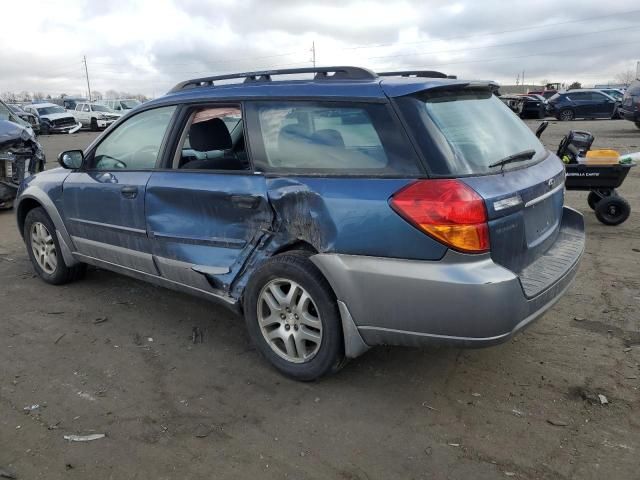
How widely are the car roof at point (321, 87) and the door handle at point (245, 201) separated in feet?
2.03

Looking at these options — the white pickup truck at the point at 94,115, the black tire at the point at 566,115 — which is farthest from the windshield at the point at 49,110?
the black tire at the point at 566,115

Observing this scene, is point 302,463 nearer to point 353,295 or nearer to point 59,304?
point 353,295

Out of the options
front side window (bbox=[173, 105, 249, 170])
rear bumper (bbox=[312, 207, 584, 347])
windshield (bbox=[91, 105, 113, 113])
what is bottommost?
rear bumper (bbox=[312, 207, 584, 347])

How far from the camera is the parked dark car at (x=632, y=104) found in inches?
704

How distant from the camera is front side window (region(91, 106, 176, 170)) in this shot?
4.01 m

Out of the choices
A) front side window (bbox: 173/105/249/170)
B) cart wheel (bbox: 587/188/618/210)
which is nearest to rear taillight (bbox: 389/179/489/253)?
front side window (bbox: 173/105/249/170)

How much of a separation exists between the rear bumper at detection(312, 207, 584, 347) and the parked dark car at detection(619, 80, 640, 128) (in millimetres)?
17743

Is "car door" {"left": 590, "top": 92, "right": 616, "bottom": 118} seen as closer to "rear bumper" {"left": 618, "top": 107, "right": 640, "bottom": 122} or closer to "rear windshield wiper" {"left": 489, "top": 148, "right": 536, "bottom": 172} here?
"rear bumper" {"left": 618, "top": 107, "right": 640, "bottom": 122}

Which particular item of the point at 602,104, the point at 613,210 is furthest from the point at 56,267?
the point at 602,104

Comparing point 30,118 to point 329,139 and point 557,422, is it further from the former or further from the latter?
point 557,422

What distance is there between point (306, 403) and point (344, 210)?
1080mm

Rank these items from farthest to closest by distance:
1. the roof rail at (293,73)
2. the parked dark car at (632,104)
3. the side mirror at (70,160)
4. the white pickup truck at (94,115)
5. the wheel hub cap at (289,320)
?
the white pickup truck at (94,115) → the parked dark car at (632,104) → the side mirror at (70,160) → the roof rail at (293,73) → the wheel hub cap at (289,320)

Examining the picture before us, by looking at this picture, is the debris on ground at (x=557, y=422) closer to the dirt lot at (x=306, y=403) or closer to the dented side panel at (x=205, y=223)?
the dirt lot at (x=306, y=403)

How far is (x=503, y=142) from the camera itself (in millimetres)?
3246
